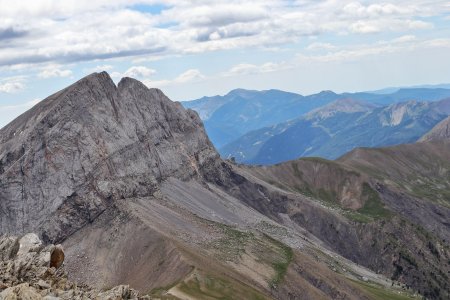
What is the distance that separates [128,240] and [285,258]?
52.2 m

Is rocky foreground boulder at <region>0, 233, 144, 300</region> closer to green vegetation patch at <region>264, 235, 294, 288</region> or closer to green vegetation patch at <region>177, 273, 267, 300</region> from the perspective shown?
green vegetation patch at <region>177, 273, 267, 300</region>

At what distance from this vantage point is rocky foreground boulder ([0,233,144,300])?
49.6 meters

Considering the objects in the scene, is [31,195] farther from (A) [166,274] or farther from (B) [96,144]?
(A) [166,274]

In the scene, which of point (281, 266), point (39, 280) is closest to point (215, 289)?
point (281, 266)

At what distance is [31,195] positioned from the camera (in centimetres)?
18662

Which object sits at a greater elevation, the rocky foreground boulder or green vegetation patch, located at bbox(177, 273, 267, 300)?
the rocky foreground boulder

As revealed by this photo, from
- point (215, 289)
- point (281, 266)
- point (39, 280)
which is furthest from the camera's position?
point (281, 266)

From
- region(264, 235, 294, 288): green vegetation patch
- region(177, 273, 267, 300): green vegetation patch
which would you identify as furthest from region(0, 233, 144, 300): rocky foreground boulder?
region(264, 235, 294, 288): green vegetation patch

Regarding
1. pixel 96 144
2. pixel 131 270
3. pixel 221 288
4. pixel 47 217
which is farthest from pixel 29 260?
pixel 96 144

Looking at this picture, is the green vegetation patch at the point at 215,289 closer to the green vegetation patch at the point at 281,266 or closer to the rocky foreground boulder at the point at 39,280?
the green vegetation patch at the point at 281,266

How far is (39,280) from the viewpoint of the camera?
190 feet

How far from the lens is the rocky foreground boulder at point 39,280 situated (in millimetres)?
49594

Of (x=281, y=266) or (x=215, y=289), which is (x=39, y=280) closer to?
(x=215, y=289)

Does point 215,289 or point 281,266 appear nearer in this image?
point 215,289
